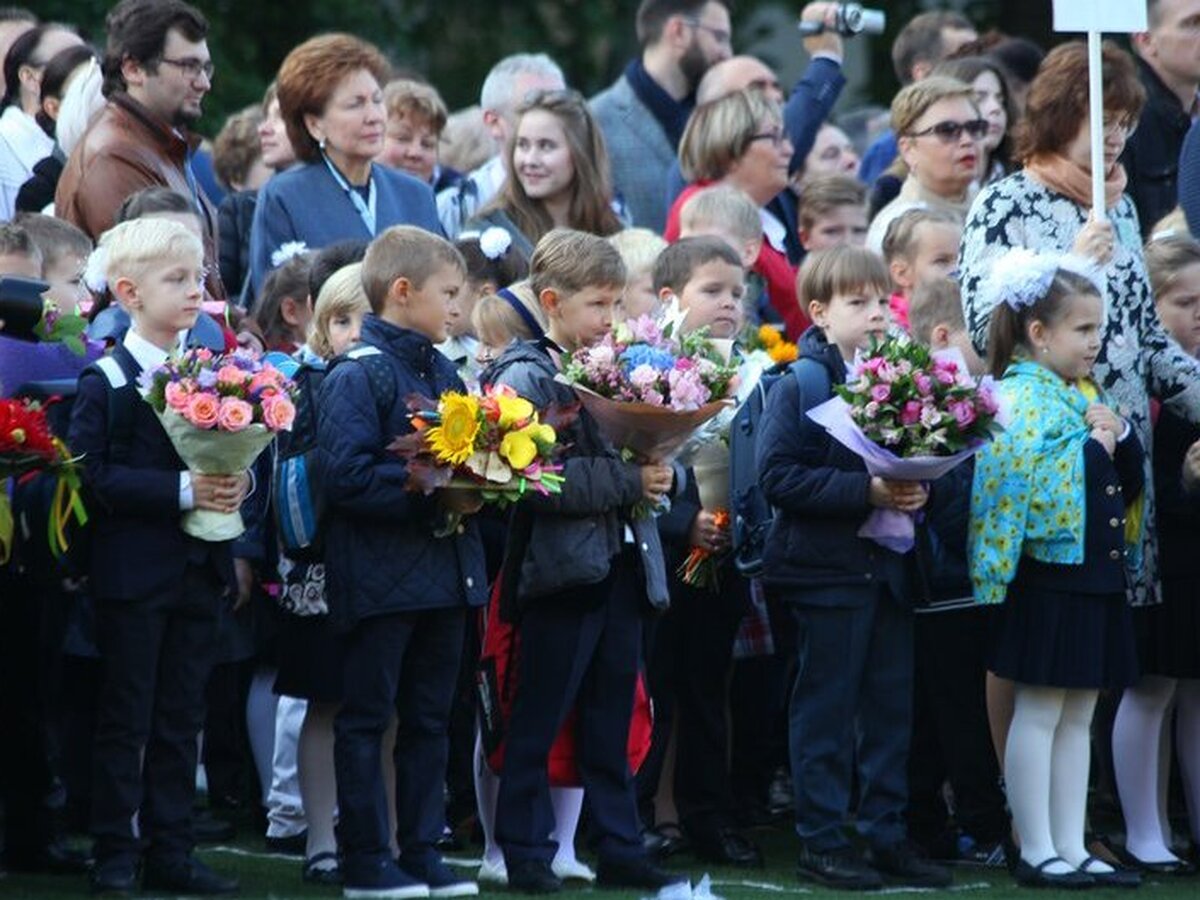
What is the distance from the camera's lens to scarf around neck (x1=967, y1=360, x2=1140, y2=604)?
891 cm

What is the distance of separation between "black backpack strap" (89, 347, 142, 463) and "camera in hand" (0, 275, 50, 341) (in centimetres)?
33

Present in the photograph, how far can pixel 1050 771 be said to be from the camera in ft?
29.6

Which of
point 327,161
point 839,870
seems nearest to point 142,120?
point 327,161

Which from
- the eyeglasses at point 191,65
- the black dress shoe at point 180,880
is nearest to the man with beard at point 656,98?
the eyeglasses at point 191,65

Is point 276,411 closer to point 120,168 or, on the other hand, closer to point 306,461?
point 306,461

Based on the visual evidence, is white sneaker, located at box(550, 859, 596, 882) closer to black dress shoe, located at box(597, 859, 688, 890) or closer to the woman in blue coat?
black dress shoe, located at box(597, 859, 688, 890)

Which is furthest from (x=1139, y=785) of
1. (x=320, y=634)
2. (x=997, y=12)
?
(x=997, y=12)

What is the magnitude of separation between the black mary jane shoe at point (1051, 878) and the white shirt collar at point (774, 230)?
→ 12.3 feet

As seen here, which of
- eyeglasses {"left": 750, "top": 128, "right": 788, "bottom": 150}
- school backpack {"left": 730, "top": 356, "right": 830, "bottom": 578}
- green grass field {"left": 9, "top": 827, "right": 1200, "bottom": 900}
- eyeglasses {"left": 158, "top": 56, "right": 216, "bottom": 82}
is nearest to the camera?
green grass field {"left": 9, "top": 827, "right": 1200, "bottom": 900}

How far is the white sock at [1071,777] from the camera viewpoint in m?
9.00

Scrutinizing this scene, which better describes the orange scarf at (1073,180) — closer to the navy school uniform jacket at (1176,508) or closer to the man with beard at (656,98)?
the navy school uniform jacket at (1176,508)

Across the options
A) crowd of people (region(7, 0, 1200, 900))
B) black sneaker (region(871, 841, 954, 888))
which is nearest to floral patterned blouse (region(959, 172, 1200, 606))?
crowd of people (region(7, 0, 1200, 900))

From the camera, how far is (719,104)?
11.8 metres

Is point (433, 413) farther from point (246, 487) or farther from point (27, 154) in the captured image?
point (27, 154)
